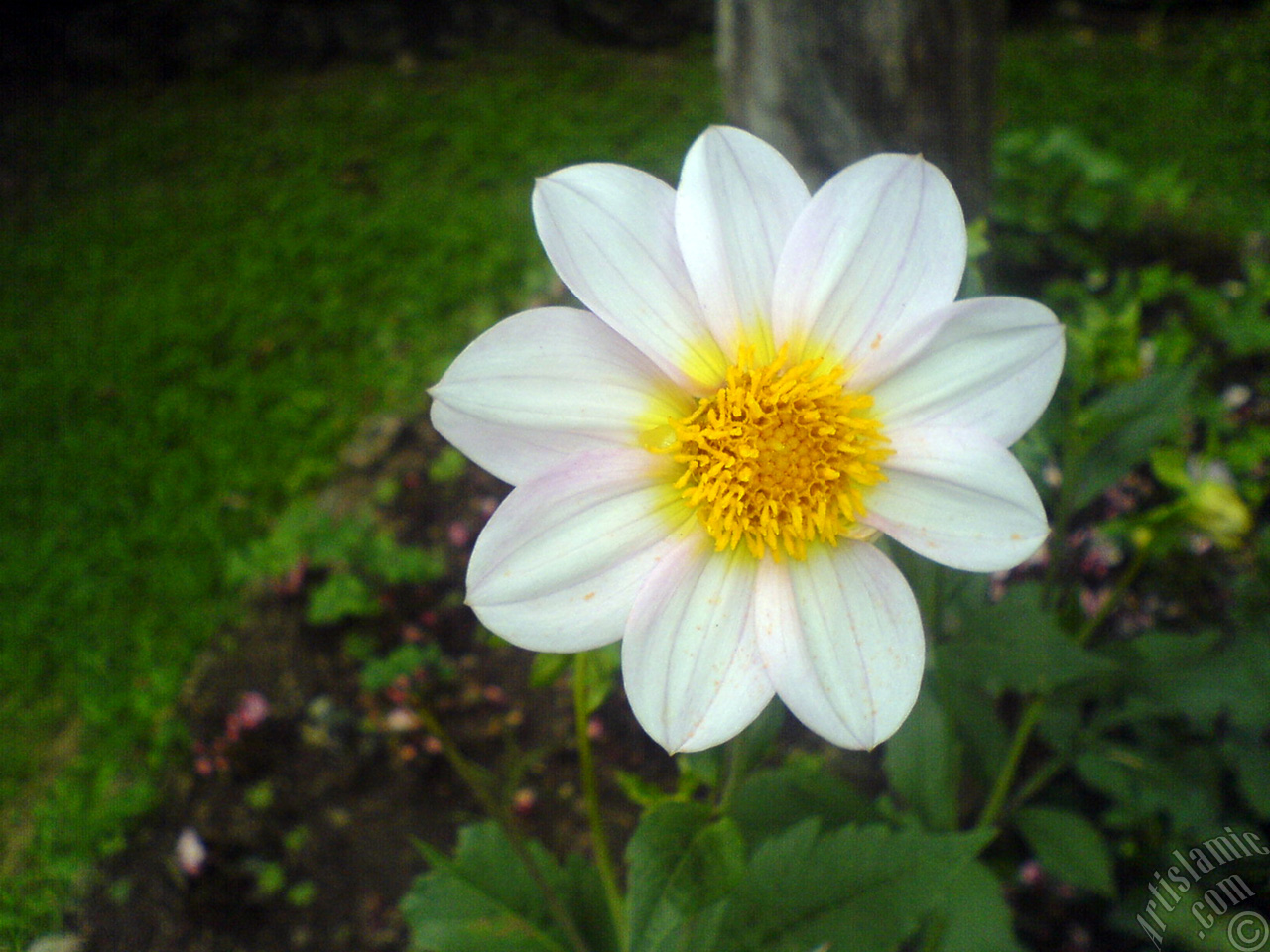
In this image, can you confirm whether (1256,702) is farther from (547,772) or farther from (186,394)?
(186,394)

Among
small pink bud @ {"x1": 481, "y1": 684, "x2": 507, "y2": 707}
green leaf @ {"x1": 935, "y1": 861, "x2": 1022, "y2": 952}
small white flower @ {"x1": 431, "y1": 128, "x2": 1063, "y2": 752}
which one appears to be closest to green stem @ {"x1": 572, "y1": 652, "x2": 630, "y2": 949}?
small white flower @ {"x1": 431, "y1": 128, "x2": 1063, "y2": 752}

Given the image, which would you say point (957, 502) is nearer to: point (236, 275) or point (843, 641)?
point (843, 641)

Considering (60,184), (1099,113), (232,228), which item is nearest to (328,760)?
(232,228)

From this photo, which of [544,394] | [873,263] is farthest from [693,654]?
[873,263]

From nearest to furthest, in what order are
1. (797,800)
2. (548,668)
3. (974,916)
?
(548,668) → (974,916) → (797,800)

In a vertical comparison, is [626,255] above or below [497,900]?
above

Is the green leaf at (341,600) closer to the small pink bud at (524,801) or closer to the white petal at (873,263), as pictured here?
the small pink bud at (524,801)

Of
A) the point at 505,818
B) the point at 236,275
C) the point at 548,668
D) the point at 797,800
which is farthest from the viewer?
the point at 236,275

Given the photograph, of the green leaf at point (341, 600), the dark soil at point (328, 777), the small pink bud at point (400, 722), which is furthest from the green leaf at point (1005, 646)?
the green leaf at point (341, 600)
